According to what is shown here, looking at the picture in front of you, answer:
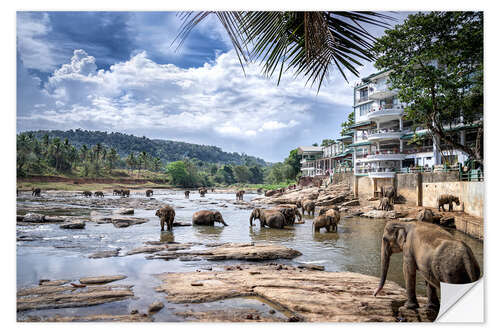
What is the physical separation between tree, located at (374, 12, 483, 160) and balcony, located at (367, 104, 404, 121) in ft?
21.2

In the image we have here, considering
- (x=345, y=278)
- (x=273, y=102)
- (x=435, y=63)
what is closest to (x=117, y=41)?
(x=273, y=102)

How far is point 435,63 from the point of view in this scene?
247 inches

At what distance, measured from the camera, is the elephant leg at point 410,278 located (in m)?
3.33

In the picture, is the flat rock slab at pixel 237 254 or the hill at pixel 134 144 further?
the flat rock slab at pixel 237 254

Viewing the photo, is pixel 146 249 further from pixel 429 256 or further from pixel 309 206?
pixel 309 206

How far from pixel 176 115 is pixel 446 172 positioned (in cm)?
676

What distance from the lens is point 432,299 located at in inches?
142

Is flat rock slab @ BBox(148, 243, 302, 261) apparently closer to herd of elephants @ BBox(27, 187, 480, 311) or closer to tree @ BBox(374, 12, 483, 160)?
herd of elephants @ BBox(27, 187, 480, 311)

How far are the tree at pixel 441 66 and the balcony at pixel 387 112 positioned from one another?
6452 mm

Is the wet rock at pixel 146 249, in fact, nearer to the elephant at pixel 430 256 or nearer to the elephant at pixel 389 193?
the elephant at pixel 430 256

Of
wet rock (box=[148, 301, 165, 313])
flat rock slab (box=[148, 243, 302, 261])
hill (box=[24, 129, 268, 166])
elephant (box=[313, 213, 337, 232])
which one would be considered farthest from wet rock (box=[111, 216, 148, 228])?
wet rock (box=[148, 301, 165, 313])

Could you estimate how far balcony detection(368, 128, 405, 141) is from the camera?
13.5m

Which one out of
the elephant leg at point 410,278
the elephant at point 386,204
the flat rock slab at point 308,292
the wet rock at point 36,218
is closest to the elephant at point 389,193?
the elephant at point 386,204
